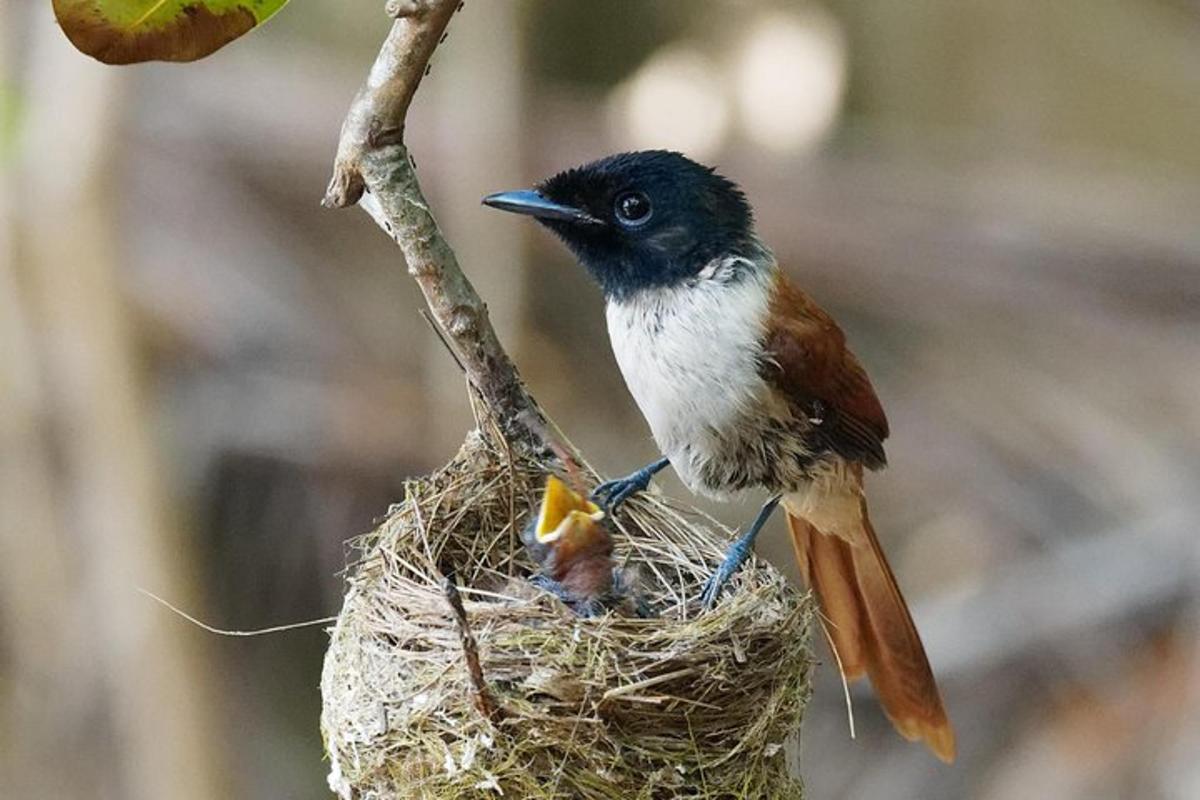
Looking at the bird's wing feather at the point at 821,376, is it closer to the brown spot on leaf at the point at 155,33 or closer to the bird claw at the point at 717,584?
the bird claw at the point at 717,584

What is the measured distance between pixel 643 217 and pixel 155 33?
129 centimetres

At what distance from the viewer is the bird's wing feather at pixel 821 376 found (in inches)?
114

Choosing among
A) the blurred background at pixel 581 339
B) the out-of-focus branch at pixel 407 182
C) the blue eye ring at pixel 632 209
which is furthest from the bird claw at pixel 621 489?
the blurred background at pixel 581 339

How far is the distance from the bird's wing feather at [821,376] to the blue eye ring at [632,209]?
302mm

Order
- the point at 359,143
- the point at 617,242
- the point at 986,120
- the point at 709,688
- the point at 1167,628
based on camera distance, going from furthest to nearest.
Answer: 1. the point at 986,120
2. the point at 1167,628
3. the point at 617,242
4. the point at 709,688
5. the point at 359,143

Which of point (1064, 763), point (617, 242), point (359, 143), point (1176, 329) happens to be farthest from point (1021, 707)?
point (359, 143)

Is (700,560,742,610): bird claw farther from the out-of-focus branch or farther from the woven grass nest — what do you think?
the out-of-focus branch

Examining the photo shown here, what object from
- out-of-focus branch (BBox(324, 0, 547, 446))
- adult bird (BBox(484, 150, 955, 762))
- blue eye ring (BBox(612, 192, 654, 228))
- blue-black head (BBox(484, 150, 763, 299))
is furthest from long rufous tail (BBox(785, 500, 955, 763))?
out-of-focus branch (BBox(324, 0, 547, 446))

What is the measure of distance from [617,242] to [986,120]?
4.09 meters

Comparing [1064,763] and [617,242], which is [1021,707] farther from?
[617,242]

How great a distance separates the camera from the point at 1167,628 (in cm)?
493

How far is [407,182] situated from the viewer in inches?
79.8

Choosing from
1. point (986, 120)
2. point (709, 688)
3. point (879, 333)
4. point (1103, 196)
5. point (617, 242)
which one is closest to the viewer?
point (709, 688)

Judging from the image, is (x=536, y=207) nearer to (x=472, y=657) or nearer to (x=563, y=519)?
(x=563, y=519)
